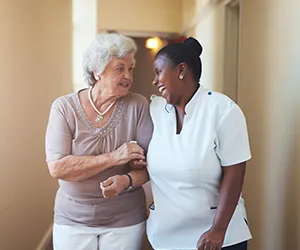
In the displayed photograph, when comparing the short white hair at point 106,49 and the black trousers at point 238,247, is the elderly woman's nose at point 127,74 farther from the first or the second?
the black trousers at point 238,247

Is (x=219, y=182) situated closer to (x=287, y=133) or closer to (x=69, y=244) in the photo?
(x=287, y=133)

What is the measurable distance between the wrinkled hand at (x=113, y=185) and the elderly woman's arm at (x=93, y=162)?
5 cm

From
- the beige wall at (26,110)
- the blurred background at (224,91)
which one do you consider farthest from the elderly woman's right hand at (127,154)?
the beige wall at (26,110)

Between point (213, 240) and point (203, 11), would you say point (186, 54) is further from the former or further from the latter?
point (203, 11)

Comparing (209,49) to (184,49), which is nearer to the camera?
(184,49)

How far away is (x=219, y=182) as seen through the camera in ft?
4.28

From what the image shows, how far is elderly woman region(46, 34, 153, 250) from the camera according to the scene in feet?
4.89

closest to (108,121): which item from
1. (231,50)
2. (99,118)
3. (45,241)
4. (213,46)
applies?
(99,118)

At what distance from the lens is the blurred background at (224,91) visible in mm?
1701

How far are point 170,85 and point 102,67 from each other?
33cm

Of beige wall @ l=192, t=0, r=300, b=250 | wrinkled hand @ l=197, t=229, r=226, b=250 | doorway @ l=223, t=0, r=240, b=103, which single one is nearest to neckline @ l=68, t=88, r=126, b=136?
wrinkled hand @ l=197, t=229, r=226, b=250

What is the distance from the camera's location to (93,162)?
1467mm

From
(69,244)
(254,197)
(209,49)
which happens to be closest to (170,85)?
(69,244)

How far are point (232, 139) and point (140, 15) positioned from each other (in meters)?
4.95
